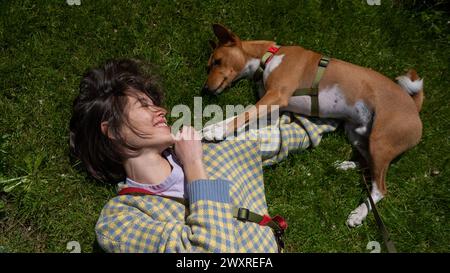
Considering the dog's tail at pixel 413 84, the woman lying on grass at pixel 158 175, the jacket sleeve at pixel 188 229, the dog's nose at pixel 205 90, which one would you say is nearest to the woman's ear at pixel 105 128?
the woman lying on grass at pixel 158 175

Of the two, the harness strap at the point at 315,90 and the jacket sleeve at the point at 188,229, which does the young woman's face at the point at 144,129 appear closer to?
the jacket sleeve at the point at 188,229

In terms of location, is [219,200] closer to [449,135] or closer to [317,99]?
[317,99]

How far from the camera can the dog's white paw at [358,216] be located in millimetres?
3484

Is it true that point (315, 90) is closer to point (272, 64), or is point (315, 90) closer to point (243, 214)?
point (272, 64)

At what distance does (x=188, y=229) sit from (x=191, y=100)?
1728mm

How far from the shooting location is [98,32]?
12.4 ft

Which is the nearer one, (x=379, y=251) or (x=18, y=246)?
(x=18, y=246)

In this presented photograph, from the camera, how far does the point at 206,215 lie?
2.25m

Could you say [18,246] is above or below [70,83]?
below

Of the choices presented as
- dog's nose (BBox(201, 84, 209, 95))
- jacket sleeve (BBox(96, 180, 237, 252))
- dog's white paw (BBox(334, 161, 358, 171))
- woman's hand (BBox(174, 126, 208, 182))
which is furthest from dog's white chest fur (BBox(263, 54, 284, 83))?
jacket sleeve (BBox(96, 180, 237, 252))

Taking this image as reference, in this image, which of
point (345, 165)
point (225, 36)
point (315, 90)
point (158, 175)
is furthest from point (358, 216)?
point (225, 36)

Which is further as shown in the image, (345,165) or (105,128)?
(345,165)
